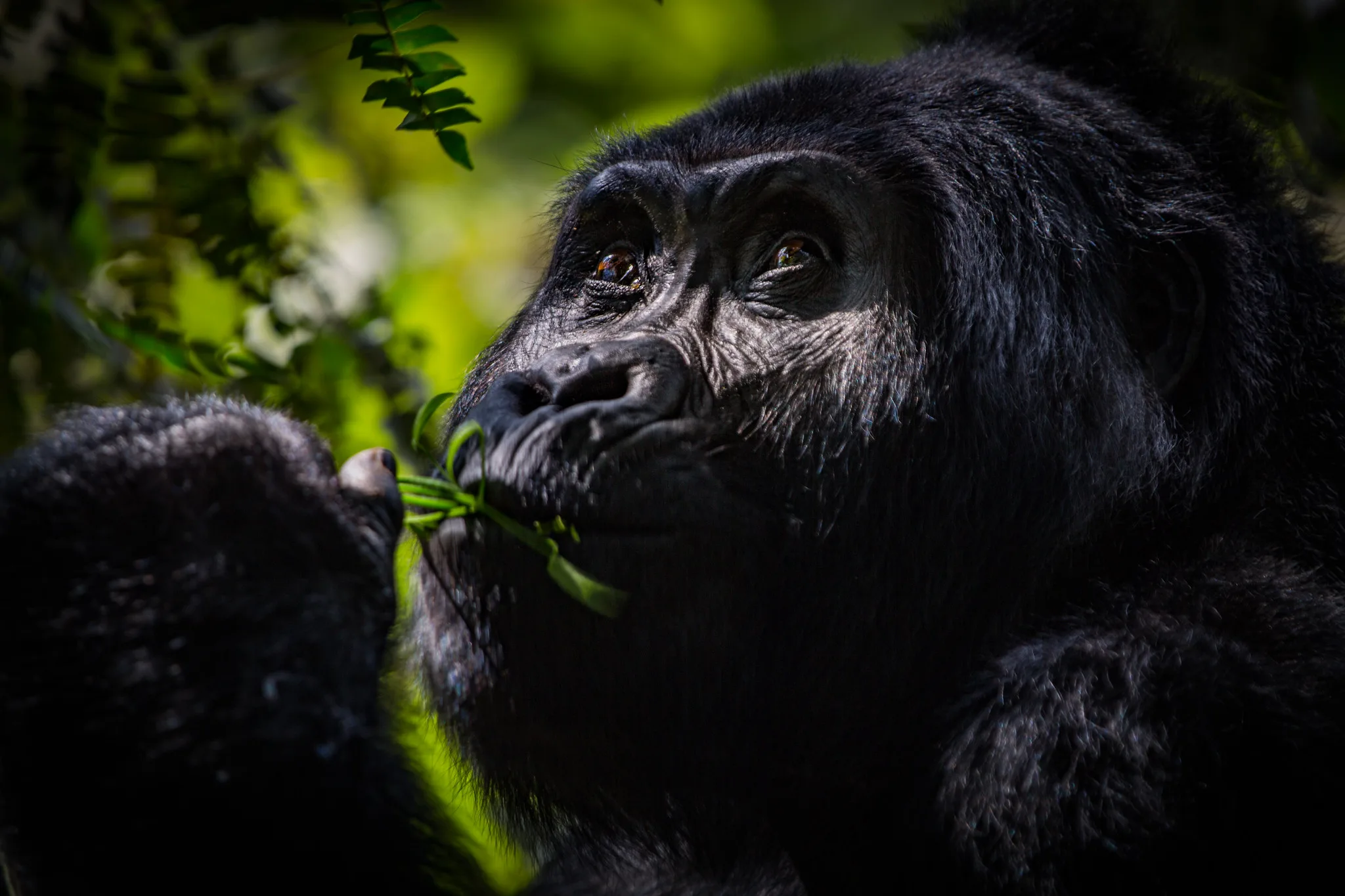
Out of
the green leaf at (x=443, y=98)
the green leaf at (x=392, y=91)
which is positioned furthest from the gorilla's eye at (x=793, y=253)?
the green leaf at (x=392, y=91)

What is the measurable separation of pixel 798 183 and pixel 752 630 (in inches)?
45.6

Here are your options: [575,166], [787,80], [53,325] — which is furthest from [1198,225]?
[53,325]

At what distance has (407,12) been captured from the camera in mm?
3141

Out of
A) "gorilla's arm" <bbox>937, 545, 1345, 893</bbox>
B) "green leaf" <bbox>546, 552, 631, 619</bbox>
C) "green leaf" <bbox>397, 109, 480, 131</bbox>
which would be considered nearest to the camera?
"gorilla's arm" <bbox>937, 545, 1345, 893</bbox>

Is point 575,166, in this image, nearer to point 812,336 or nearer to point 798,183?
point 798,183

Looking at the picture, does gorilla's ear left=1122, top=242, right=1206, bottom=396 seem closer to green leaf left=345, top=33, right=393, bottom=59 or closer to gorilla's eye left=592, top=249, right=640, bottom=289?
gorilla's eye left=592, top=249, right=640, bottom=289

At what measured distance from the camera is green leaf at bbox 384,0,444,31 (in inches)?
124

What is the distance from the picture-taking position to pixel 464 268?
803 cm

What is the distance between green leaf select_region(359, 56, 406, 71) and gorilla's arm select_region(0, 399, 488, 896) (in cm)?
104

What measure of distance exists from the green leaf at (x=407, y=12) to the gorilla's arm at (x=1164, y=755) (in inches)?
78.5

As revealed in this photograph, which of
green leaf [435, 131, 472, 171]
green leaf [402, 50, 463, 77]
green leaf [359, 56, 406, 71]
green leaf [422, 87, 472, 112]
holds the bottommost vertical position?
green leaf [435, 131, 472, 171]

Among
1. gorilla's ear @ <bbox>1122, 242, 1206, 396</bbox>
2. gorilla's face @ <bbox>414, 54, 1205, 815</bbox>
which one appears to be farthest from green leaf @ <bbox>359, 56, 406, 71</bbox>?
gorilla's ear @ <bbox>1122, 242, 1206, 396</bbox>

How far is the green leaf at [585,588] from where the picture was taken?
2.66 meters

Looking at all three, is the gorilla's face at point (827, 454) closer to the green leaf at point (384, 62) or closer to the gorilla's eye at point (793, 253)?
the gorilla's eye at point (793, 253)
